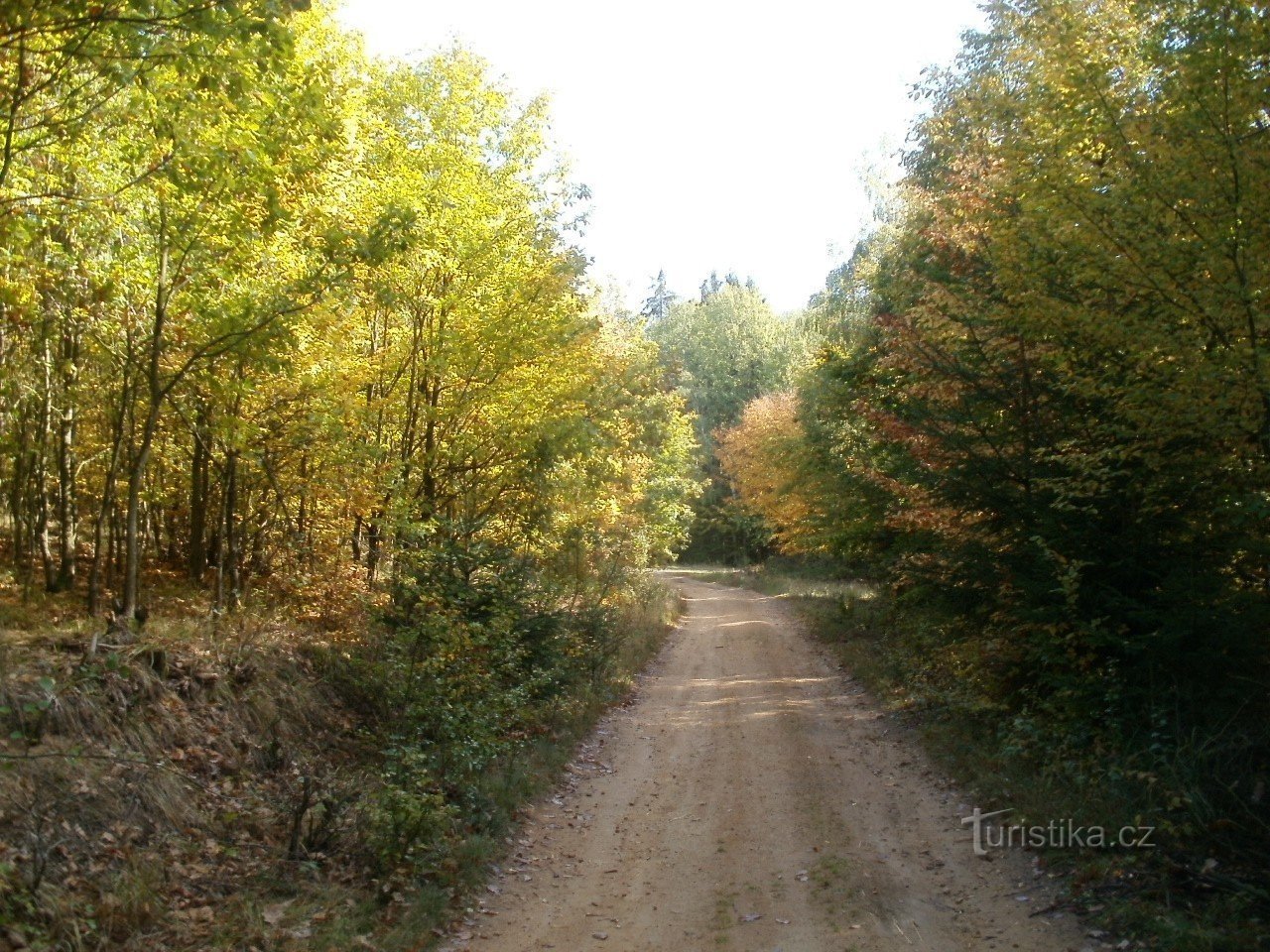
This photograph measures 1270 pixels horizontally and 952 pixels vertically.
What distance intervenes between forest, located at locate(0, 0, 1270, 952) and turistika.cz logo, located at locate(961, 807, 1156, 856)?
0.21 m

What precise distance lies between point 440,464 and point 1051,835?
1094 centimetres

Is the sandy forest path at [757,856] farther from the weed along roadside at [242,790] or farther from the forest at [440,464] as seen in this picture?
the weed along roadside at [242,790]

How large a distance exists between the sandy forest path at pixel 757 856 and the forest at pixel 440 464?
50cm

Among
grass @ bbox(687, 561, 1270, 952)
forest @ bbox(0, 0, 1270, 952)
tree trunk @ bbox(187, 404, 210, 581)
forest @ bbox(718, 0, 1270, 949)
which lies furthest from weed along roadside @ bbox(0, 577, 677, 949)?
forest @ bbox(718, 0, 1270, 949)

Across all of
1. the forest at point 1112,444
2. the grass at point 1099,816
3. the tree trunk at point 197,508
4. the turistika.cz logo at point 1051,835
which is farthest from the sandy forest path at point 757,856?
the tree trunk at point 197,508

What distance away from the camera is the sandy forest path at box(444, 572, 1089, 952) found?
268 inches

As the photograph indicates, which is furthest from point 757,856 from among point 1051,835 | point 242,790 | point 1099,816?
point 242,790

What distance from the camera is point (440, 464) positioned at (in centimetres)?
1611

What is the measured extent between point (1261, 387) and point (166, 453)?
1155 centimetres

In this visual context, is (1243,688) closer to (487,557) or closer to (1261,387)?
(1261,387)

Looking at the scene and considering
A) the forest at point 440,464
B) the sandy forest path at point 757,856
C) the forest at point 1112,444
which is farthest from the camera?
the forest at point 1112,444

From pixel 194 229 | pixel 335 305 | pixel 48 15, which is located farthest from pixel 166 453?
pixel 48 15

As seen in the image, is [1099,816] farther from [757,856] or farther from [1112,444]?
[1112,444]

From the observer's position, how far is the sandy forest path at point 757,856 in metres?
6.81
